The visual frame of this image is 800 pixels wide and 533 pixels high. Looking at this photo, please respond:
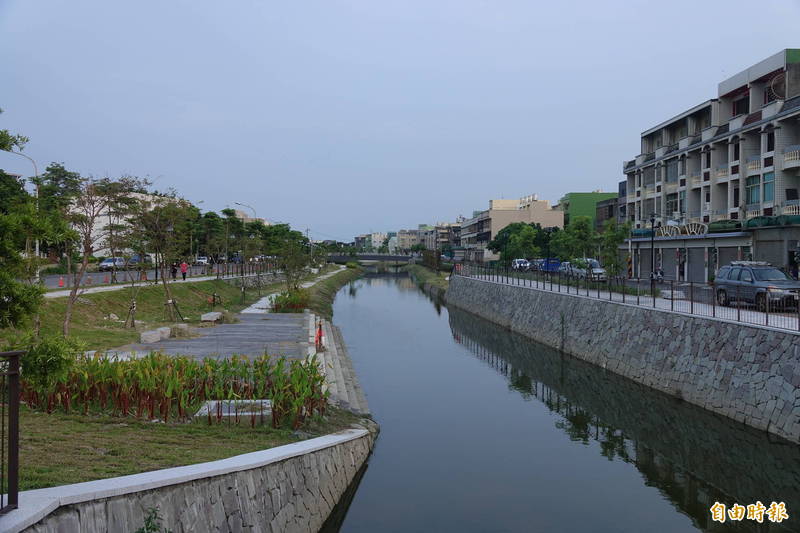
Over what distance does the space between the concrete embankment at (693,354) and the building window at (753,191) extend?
17.0 metres

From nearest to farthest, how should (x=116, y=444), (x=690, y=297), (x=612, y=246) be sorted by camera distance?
(x=116, y=444) < (x=690, y=297) < (x=612, y=246)

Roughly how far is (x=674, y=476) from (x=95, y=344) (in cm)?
1752

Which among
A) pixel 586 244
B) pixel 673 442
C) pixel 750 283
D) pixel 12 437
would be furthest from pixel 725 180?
pixel 12 437

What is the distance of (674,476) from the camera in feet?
50.3

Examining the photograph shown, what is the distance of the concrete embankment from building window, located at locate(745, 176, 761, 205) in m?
17.0

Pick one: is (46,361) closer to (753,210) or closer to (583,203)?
(753,210)

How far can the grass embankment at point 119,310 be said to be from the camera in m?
22.2

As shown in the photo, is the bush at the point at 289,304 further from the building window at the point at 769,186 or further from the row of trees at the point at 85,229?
the building window at the point at 769,186

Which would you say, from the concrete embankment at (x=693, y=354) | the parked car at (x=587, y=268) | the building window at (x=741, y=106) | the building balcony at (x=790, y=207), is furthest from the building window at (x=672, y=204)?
the concrete embankment at (x=693, y=354)

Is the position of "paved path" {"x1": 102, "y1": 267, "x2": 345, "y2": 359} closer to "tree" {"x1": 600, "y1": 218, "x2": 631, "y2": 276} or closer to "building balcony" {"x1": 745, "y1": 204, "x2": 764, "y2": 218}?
"tree" {"x1": 600, "y1": 218, "x2": 631, "y2": 276}

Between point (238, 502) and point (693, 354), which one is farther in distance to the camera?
point (693, 354)

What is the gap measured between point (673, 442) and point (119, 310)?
24910 millimetres

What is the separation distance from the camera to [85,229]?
23609mm

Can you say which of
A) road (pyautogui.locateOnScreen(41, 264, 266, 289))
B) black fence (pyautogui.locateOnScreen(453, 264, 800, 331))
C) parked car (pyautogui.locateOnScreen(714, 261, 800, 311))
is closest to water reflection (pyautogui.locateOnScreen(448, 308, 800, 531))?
black fence (pyautogui.locateOnScreen(453, 264, 800, 331))
